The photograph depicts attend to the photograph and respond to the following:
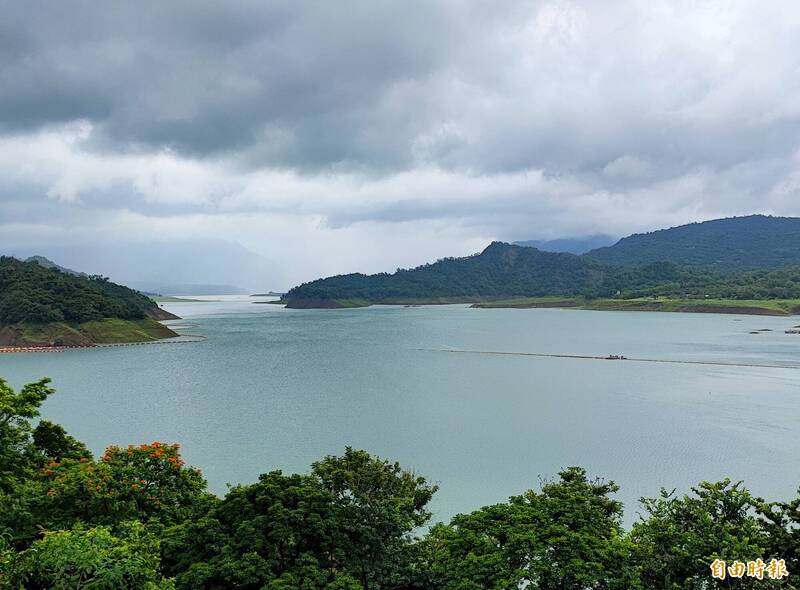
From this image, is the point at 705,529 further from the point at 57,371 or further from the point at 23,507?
the point at 57,371

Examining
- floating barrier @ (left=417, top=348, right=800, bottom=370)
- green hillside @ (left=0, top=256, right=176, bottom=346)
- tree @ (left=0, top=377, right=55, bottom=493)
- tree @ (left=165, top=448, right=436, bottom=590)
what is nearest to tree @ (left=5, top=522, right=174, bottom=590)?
tree @ (left=165, top=448, right=436, bottom=590)

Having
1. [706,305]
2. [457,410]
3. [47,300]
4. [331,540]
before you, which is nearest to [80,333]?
[47,300]

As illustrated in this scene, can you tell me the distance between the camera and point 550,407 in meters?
40.9

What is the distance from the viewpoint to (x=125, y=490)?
14531 millimetres

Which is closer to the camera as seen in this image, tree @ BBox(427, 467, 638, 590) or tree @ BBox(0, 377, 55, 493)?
tree @ BBox(427, 467, 638, 590)

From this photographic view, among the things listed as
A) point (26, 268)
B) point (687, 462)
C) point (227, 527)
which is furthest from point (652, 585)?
point (26, 268)

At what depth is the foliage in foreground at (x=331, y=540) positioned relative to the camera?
984 cm

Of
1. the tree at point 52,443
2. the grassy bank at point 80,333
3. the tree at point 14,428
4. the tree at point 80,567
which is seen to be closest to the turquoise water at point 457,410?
the tree at point 52,443

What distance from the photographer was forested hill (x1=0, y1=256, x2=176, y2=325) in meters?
89.4

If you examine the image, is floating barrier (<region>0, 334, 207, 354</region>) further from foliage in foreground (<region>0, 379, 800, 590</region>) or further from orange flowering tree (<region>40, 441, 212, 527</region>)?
foliage in foreground (<region>0, 379, 800, 590</region>)

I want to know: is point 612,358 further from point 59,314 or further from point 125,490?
point 59,314

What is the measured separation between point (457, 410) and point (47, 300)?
8248cm

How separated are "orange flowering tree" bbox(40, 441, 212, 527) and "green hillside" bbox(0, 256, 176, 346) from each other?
273 ft

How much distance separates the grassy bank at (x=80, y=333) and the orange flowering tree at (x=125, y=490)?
3222 inches
